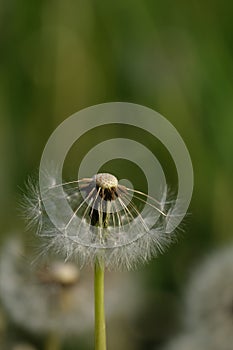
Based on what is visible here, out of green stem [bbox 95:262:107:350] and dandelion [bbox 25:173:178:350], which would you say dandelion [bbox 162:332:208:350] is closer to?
dandelion [bbox 25:173:178:350]

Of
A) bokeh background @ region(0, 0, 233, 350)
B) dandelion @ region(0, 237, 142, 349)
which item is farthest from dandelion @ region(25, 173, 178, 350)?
bokeh background @ region(0, 0, 233, 350)

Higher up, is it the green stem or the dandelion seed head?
the dandelion seed head

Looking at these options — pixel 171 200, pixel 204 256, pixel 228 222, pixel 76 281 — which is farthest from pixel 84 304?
pixel 171 200

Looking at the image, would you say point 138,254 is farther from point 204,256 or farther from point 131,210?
point 204,256

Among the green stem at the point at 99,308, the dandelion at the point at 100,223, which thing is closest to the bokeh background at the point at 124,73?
the dandelion at the point at 100,223

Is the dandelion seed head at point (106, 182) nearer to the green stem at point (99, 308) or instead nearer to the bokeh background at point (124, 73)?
the green stem at point (99, 308)

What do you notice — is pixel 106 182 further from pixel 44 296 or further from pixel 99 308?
pixel 44 296

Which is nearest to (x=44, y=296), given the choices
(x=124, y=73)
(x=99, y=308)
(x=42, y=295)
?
(x=42, y=295)
